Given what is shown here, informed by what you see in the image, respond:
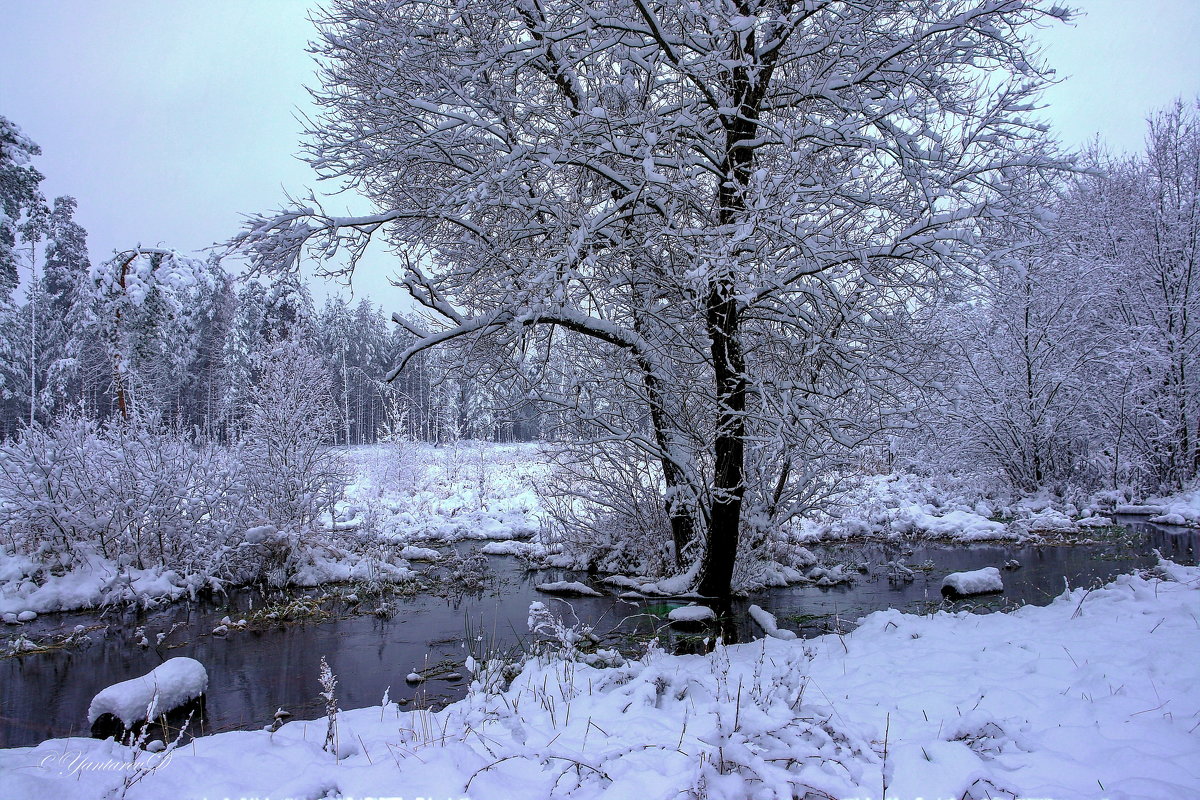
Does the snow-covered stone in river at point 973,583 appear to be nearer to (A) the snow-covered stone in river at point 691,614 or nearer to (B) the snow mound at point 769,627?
(B) the snow mound at point 769,627

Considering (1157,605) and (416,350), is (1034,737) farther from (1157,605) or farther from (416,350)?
(416,350)

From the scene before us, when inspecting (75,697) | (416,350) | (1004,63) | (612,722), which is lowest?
(75,697)

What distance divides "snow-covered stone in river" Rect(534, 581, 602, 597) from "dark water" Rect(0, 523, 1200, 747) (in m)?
0.23

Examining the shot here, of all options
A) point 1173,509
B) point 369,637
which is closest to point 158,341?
point 369,637

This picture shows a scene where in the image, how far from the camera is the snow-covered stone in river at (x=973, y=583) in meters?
7.70

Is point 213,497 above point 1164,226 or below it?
below

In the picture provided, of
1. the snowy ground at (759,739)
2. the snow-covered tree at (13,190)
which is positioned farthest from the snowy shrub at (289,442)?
the snow-covered tree at (13,190)

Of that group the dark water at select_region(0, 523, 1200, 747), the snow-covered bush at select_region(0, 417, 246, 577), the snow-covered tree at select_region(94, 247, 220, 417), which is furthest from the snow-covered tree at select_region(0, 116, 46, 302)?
the dark water at select_region(0, 523, 1200, 747)

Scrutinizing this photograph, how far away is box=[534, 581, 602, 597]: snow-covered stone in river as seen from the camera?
8500mm

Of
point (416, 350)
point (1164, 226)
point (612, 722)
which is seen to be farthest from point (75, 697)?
point (1164, 226)

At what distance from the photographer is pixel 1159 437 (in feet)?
46.6

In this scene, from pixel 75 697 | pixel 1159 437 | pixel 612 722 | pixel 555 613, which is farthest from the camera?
pixel 1159 437

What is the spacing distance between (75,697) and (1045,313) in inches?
736

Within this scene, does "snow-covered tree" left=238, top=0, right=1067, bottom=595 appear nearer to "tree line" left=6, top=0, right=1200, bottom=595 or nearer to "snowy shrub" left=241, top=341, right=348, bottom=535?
"tree line" left=6, top=0, right=1200, bottom=595
